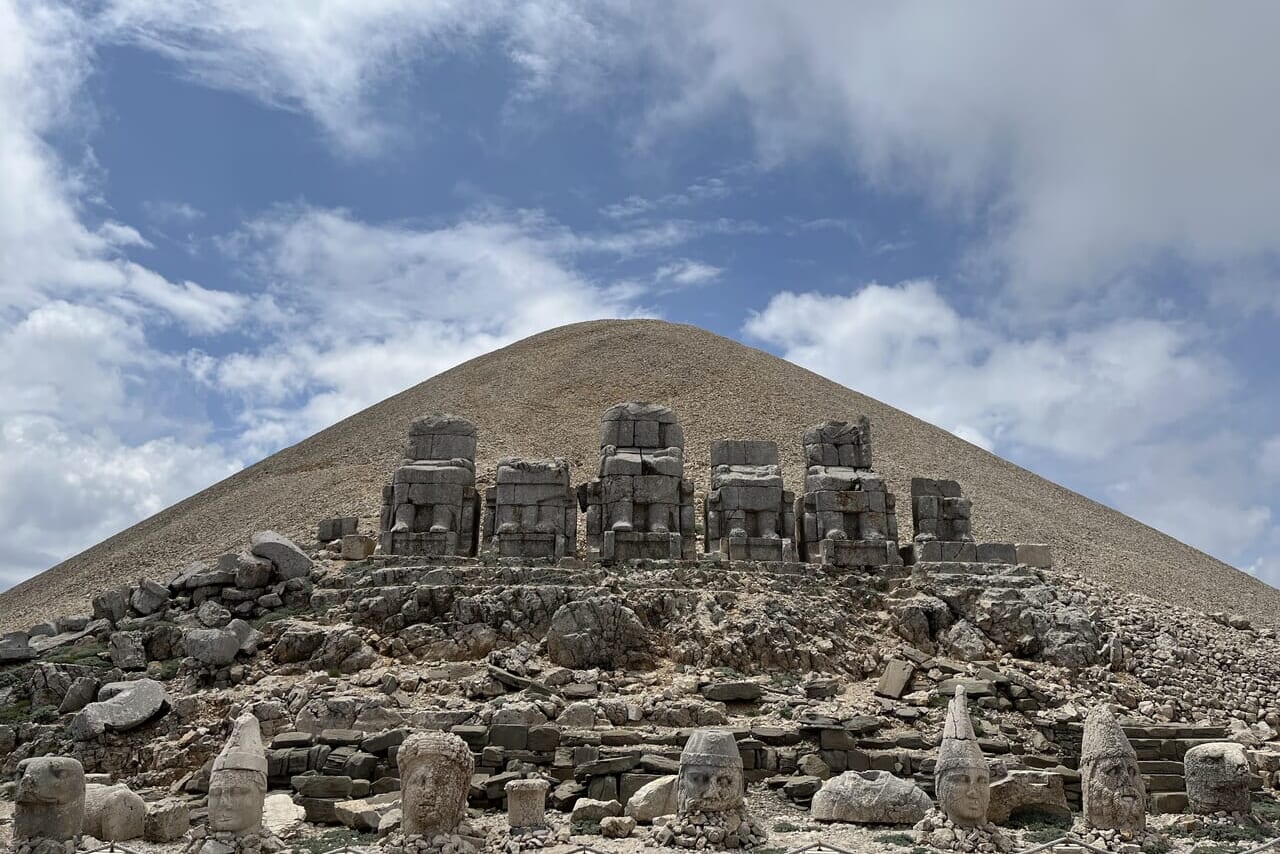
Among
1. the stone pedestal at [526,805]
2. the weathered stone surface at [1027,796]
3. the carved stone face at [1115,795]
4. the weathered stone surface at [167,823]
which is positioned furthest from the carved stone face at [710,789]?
the weathered stone surface at [167,823]

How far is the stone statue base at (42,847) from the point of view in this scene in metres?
9.16

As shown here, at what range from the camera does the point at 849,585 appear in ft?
56.1

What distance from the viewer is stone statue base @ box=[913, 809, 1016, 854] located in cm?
920

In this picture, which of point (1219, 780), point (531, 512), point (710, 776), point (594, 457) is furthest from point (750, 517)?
point (594, 457)

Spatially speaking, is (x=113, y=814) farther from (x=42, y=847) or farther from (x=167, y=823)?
(x=42, y=847)

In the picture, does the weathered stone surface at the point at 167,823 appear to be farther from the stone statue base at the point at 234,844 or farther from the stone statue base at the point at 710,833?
the stone statue base at the point at 710,833

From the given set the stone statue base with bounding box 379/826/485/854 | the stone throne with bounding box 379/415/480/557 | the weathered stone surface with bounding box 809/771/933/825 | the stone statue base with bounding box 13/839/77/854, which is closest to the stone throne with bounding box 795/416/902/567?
the stone throne with bounding box 379/415/480/557

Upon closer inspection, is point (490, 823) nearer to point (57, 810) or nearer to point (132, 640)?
point (57, 810)

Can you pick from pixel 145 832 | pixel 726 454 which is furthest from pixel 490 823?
pixel 726 454

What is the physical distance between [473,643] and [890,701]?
18.9 ft

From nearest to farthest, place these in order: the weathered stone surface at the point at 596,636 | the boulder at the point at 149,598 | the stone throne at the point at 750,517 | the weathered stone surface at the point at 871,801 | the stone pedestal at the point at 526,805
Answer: the stone pedestal at the point at 526,805 < the weathered stone surface at the point at 871,801 < the weathered stone surface at the point at 596,636 < the boulder at the point at 149,598 < the stone throne at the point at 750,517

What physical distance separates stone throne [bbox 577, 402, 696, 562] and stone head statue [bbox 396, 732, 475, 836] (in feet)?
25.5

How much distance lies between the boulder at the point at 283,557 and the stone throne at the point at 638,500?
457cm

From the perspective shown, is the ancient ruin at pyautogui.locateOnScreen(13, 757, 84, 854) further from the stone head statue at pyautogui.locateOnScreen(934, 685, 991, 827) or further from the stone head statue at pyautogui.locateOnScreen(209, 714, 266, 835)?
the stone head statue at pyautogui.locateOnScreen(934, 685, 991, 827)
